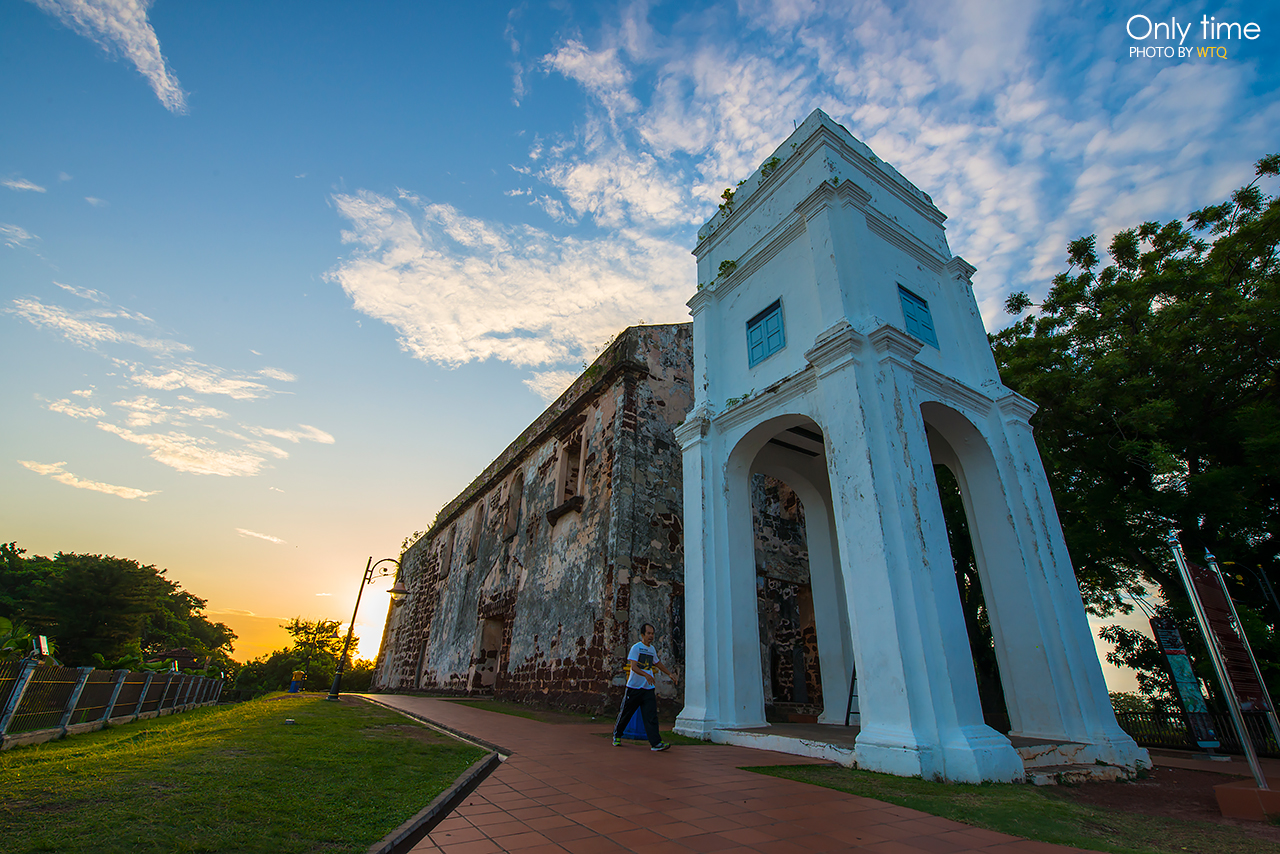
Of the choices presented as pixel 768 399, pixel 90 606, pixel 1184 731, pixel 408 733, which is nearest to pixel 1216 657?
pixel 768 399

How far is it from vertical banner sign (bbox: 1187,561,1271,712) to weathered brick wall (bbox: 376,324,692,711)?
6.54m

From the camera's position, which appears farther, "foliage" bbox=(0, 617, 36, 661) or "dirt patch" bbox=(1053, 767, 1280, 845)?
"foliage" bbox=(0, 617, 36, 661)

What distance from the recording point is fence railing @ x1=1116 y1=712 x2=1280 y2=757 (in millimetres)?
8758

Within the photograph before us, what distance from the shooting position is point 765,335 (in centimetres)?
793

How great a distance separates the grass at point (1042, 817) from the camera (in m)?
3.07

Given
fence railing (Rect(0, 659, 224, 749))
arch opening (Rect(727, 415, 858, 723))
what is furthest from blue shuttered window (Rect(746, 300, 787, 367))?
fence railing (Rect(0, 659, 224, 749))

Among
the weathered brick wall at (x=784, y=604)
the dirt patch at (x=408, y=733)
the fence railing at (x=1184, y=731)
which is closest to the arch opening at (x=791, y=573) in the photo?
the weathered brick wall at (x=784, y=604)

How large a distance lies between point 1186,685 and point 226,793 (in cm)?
1230

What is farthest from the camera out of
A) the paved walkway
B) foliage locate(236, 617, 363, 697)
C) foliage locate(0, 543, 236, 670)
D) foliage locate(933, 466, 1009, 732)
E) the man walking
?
foliage locate(236, 617, 363, 697)

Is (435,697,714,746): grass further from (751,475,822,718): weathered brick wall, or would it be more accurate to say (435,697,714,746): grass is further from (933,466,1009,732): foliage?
(933,466,1009,732): foliage

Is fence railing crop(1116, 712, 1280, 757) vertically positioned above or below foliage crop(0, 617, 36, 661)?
below

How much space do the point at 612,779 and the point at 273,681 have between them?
37.0 meters

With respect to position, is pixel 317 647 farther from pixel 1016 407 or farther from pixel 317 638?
pixel 1016 407

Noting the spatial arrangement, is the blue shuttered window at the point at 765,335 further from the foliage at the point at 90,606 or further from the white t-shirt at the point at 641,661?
the foliage at the point at 90,606
